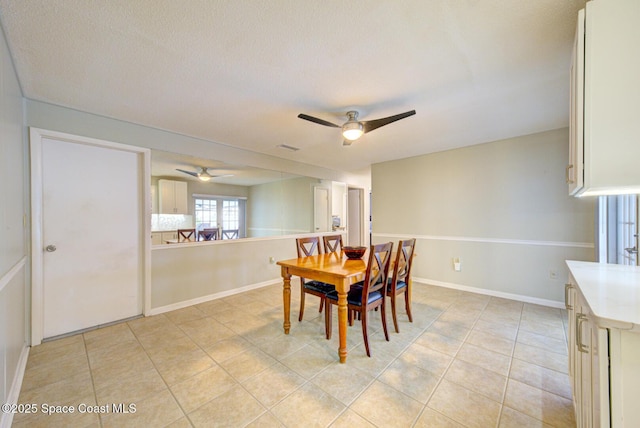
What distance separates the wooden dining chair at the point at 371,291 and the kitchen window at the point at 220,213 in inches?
91.5

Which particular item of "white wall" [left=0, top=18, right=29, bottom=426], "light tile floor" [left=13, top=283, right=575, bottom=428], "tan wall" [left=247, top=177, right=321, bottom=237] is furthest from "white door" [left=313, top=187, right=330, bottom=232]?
"white wall" [left=0, top=18, right=29, bottom=426]

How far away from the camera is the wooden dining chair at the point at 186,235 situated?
11.2 ft

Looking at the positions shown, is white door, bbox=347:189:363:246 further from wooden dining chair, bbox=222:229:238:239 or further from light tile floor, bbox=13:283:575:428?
light tile floor, bbox=13:283:575:428

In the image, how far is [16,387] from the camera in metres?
1.70

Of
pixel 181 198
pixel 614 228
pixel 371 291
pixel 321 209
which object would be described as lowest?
pixel 371 291

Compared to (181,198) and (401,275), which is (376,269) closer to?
(401,275)

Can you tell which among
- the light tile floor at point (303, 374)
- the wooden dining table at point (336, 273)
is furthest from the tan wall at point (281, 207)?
the wooden dining table at point (336, 273)

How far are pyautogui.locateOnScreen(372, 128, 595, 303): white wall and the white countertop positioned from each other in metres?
2.02

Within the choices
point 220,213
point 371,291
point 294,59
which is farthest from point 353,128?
point 220,213

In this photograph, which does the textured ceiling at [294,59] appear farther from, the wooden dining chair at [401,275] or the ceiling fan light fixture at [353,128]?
the wooden dining chair at [401,275]

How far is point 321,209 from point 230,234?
220cm

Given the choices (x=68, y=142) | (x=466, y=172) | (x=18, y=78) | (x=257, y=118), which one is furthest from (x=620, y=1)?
(x=68, y=142)

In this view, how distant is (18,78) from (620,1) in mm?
3958

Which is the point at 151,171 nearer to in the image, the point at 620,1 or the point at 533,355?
the point at 620,1
